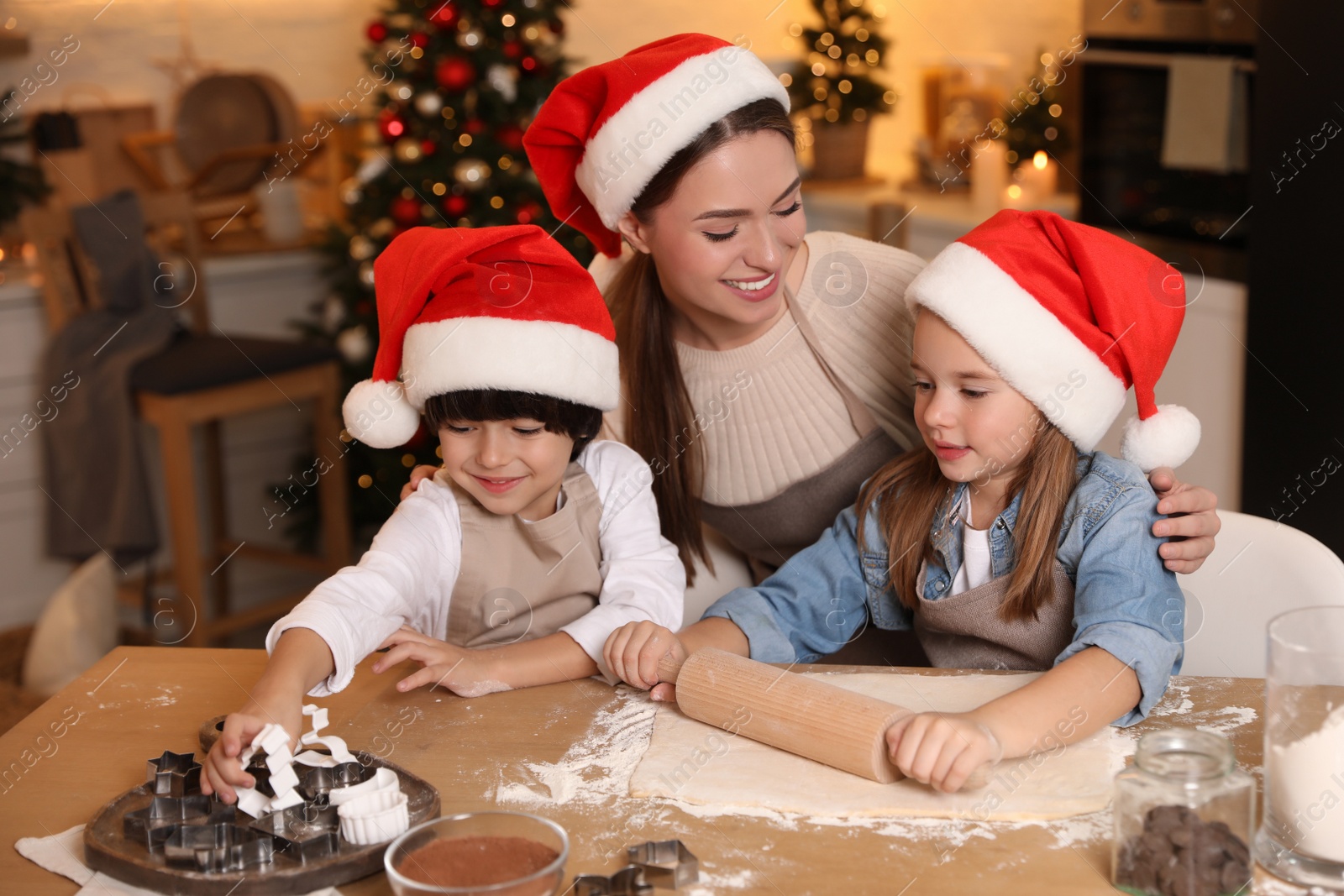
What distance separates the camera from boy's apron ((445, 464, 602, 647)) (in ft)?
4.78

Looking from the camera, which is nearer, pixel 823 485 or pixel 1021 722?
pixel 1021 722

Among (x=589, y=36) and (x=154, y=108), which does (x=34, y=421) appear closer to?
(x=154, y=108)

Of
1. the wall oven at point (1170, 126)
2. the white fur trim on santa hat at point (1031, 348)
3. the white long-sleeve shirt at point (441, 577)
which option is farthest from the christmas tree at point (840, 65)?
the white fur trim on santa hat at point (1031, 348)

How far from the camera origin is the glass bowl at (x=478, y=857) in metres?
0.81

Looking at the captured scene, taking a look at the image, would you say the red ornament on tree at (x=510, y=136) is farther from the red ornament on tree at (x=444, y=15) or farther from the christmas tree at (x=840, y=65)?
the christmas tree at (x=840, y=65)

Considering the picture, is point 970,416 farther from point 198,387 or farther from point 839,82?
point 839,82

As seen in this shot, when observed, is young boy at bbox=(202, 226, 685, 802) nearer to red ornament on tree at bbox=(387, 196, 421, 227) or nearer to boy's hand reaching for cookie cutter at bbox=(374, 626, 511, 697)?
boy's hand reaching for cookie cutter at bbox=(374, 626, 511, 697)

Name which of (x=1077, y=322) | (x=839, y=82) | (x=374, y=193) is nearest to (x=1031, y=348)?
(x=1077, y=322)

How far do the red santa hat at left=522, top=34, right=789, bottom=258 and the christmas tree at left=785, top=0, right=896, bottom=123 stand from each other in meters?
2.31

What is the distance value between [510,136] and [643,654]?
221 centimetres

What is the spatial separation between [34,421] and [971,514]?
9.65ft

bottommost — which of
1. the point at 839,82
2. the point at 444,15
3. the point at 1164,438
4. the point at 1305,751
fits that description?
the point at 1305,751

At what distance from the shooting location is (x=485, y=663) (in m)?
1.26

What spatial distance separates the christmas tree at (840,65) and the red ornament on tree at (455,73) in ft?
3.79
